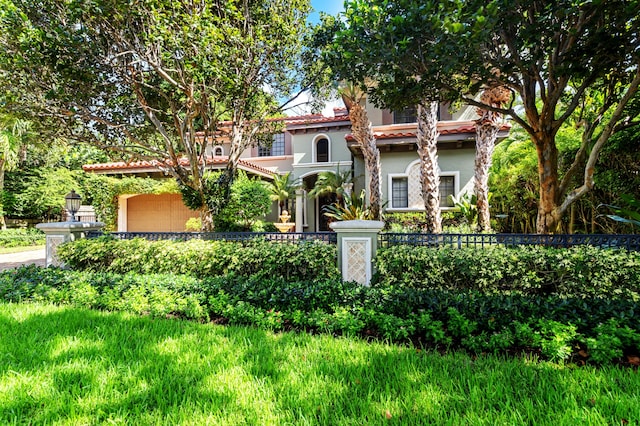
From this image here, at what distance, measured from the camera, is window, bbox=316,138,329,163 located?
17344mm

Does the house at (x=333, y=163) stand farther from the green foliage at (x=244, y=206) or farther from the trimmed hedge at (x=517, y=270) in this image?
the trimmed hedge at (x=517, y=270)

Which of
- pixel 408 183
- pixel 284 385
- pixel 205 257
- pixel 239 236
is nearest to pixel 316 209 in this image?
pixel 408 183

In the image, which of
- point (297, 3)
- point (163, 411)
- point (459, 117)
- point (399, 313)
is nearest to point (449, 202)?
point (459, 117)

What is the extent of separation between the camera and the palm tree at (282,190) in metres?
15.5

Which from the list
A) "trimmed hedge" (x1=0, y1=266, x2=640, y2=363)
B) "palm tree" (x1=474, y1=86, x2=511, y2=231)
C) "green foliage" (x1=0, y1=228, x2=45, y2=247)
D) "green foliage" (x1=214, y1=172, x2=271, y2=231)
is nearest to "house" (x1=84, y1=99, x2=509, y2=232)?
"green foliage" (x1=214, y1=172, x2=271, y2=231)

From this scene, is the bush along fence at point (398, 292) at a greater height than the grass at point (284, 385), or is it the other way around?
the bush along fence at point (398, 292)

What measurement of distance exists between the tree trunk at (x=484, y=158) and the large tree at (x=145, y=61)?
608cm

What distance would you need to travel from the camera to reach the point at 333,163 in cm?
1670

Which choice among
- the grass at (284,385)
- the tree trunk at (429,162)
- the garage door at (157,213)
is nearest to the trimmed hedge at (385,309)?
the grass at (284,385)

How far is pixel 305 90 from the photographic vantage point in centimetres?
898

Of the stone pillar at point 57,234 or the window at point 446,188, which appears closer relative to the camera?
the stone pillar at point 57,234

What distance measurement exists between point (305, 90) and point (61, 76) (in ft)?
18.5

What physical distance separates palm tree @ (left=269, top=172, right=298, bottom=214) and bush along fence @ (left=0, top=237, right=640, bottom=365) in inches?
350

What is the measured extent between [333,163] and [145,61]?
11189mm
